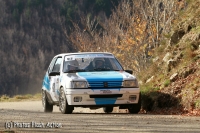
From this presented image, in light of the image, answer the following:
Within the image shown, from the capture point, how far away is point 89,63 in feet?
57.4

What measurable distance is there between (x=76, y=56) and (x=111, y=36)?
130 feet

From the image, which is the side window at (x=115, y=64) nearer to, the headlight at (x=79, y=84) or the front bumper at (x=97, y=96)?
the front bumper at (x=97, y=96)

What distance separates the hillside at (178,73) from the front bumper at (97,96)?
4.76 ft

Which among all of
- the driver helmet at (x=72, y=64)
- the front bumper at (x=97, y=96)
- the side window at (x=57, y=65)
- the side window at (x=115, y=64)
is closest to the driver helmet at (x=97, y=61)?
the side window at (x=115, y=64)

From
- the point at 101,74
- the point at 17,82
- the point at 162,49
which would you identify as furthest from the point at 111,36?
the point at 17,82

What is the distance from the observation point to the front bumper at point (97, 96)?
15938mm

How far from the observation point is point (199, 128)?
11.6m

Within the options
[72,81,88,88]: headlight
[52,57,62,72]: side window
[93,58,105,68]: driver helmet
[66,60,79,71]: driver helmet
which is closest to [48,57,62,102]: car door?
[52,57,62,72]: side window

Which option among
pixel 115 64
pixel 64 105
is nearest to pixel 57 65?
pixel 115 64

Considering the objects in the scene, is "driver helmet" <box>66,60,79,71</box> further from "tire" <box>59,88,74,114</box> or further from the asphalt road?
the asphalt road

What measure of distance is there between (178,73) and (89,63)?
2647mm

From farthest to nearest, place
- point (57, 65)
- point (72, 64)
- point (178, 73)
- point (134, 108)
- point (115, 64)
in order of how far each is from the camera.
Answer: point (57, 65)
point (178, 73)
point (115, 64)
point (72, 64)
point (134, 108)

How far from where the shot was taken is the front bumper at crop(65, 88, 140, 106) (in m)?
15.9

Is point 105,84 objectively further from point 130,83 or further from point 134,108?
point 134,108
